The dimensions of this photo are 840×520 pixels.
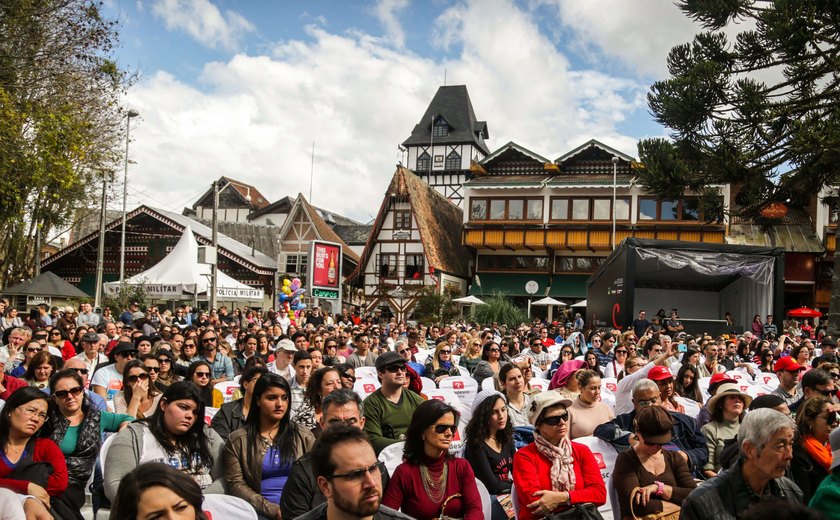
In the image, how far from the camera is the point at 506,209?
130ft

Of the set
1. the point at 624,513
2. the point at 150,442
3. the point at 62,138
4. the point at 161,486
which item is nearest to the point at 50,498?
the point at 150,442

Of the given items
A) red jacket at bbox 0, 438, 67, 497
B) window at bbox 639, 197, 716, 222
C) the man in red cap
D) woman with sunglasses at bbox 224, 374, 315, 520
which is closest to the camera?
red jacket at bbox 0, 438, 67, 497

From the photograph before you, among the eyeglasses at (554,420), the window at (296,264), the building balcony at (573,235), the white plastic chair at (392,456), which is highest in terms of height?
the building balcony at (573,235)

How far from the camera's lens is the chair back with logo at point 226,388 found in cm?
783

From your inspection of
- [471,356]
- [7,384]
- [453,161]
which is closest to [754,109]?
[471,356]

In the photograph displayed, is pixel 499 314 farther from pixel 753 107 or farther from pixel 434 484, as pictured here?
pixel 434 484

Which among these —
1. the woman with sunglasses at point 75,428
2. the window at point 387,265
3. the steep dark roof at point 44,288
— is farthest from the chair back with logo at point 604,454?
the window at point 387,265

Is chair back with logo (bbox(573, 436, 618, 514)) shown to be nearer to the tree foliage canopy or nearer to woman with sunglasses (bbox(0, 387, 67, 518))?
woman with sunglasses (bbox(0, 387, 67, 518))

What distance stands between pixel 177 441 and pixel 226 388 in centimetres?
334

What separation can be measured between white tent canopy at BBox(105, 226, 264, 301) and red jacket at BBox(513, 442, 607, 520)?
22287 mm

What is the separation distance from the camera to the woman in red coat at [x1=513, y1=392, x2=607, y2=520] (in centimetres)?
413

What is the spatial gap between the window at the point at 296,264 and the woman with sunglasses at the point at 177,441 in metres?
40.3

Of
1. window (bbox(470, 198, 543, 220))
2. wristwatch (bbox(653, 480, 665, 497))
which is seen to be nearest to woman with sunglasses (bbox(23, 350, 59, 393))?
wristwatch (bbox(653, 480, 665, 497))

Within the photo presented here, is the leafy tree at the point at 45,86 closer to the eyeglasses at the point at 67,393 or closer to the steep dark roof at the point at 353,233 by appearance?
the eyeglasses at the point at 67,393
